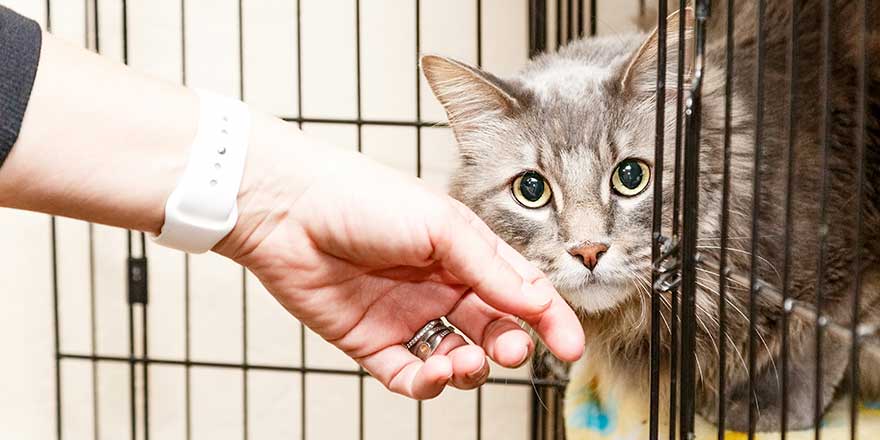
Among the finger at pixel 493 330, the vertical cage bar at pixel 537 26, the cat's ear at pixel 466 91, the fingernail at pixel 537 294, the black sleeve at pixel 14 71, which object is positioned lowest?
the finger at pixel 493 330

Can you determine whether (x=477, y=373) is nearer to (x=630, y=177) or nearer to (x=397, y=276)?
(x=397, y=276)

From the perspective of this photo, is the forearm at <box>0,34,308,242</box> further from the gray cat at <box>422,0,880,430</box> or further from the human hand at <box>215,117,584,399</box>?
the gray cat at <box>422,0,880,430</box>

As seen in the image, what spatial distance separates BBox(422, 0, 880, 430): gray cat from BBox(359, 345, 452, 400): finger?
0.95 feet

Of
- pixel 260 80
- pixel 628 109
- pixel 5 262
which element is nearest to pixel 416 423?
pixel 260 80

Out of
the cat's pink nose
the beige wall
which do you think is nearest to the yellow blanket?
the cat's pink nose

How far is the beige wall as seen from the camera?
6.77 ft

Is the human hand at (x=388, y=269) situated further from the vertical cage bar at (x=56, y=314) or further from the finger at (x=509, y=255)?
the vertical cage bar at (x=56, y=314)

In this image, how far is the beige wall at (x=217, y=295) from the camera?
2062 millimetres

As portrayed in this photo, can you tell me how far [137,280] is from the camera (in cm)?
197

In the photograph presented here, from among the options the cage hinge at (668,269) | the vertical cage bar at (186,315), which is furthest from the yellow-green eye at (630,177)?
the vertical cage bar at (186,315)

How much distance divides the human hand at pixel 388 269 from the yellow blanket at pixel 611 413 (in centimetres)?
41

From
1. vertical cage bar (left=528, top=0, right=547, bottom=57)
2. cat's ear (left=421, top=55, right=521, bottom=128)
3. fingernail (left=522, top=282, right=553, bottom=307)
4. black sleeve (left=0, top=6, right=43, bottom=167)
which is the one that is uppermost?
vertical cage bar (left=528, top=0, right=547, bottom=57)

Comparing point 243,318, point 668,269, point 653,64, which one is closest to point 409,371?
point 668,269

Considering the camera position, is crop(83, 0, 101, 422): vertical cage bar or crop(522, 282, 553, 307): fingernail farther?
crop(83, 0, 101, 422): vertical cage bar
